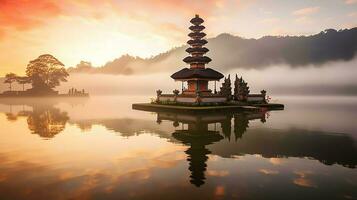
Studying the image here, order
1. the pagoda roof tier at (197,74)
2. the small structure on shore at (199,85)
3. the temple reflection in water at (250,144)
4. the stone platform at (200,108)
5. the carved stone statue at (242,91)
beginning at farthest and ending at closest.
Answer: the carved stone statue at (242,91)
the pagoda roof tier at (197,74)
the small structure on shore at (199,85)
the stone platform at (200,108)
the temple reflection in water at (250,144)

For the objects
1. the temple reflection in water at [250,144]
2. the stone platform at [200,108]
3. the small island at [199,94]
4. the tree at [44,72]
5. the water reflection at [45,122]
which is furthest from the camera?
the tree at [44,72]

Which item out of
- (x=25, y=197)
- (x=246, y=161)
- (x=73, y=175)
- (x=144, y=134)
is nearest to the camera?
(x=25, y=197)

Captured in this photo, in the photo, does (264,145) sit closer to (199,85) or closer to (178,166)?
(178,166)

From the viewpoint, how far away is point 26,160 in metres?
14.8

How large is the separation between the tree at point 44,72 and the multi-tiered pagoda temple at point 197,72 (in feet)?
234

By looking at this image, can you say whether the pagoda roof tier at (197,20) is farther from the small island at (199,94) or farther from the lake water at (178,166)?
the lake water at (178,166)

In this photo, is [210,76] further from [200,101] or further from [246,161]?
[246,161]

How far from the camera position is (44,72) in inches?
4279

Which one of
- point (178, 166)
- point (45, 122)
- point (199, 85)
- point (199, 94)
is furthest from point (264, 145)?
point (199, 85)

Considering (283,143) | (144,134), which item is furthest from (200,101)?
(283,143)

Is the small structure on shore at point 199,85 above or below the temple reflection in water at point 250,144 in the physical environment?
above

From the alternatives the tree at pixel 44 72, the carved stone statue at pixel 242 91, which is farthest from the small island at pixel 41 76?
the carved stone statue at pixel 242 91

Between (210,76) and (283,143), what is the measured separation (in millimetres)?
33596

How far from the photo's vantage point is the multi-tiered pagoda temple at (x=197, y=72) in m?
52.3
